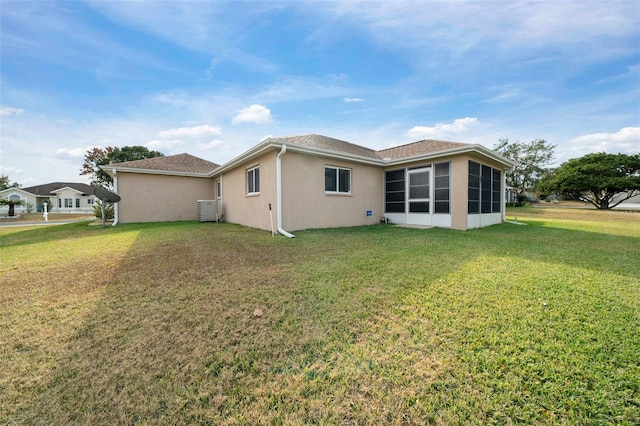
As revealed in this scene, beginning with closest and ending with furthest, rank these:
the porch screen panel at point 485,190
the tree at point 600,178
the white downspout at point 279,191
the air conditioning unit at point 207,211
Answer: the white downspout at point 279,191 < the porch screen panel at point 485,190 < the air conditioning unit at point 207,211 < the tree at point 600,178

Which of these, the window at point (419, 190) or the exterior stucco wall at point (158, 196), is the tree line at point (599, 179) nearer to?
the window at point (419, 190)

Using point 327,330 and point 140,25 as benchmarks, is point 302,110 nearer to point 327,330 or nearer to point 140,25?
point 140,25

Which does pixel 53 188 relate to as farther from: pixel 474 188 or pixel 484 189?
pixel 484 189

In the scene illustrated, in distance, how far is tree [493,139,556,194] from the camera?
2933cm

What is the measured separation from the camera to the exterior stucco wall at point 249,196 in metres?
8.07

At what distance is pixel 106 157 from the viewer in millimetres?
29297

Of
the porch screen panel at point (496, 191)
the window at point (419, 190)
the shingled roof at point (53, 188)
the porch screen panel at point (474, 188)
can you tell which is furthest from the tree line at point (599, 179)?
the shingled roof at point (53, 188)

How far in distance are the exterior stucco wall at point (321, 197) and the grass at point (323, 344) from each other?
4200 millimetres

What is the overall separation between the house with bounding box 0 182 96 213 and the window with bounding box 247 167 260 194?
115 ft

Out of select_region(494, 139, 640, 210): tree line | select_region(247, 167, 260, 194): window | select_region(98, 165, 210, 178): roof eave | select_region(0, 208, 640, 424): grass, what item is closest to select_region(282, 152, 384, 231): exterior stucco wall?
select_region(247, 167, 260, 194): window

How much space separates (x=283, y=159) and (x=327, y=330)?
6349mm

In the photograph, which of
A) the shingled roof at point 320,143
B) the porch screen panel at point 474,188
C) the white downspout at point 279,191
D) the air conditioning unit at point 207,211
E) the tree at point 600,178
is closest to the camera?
the white downspout at point 279,191

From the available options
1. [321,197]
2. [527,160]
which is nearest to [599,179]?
[527,160]

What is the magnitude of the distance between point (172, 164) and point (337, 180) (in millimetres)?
9911
